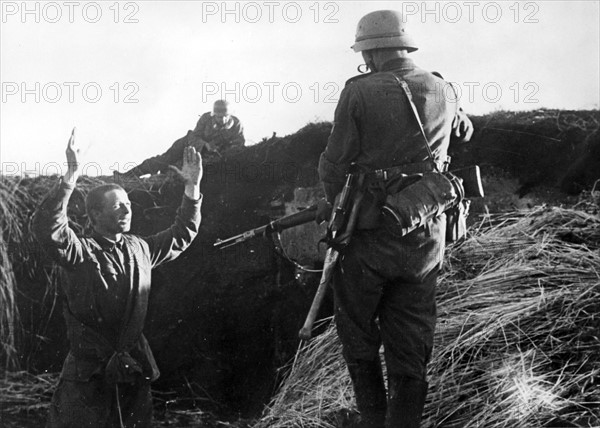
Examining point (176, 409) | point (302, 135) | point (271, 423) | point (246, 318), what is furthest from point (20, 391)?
point (302, 135)

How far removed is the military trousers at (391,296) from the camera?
169 inches

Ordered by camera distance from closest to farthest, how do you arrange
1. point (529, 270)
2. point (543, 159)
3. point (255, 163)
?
1. point (529, 270)
2. point (543, 159)
3. point (255, 163)

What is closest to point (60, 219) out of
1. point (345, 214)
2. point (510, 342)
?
point (345, 214)

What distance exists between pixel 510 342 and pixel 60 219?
2.74 m

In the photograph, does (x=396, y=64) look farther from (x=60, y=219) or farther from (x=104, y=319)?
(x=104, y=319)

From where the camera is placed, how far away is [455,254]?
6.30 meters

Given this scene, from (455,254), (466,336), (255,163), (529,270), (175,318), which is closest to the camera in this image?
(466,336)

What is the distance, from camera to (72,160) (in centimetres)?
449

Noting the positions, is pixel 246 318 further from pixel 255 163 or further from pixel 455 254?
pixel 455 254

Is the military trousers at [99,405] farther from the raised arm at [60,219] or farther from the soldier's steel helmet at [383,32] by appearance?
the soldier's steel helmet at [383,32]

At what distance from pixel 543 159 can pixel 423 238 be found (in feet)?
10.4

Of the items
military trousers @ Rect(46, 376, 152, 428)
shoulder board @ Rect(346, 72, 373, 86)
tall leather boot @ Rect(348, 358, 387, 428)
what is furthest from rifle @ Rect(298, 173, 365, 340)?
military trousers @ Rect(46, 376, 152, 428)

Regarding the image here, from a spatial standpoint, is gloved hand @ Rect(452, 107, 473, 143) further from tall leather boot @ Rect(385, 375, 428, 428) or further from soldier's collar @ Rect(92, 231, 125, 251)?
soldier's collar @ Rect(92, 231, 125, 251)

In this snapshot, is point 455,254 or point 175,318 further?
point 175,318
